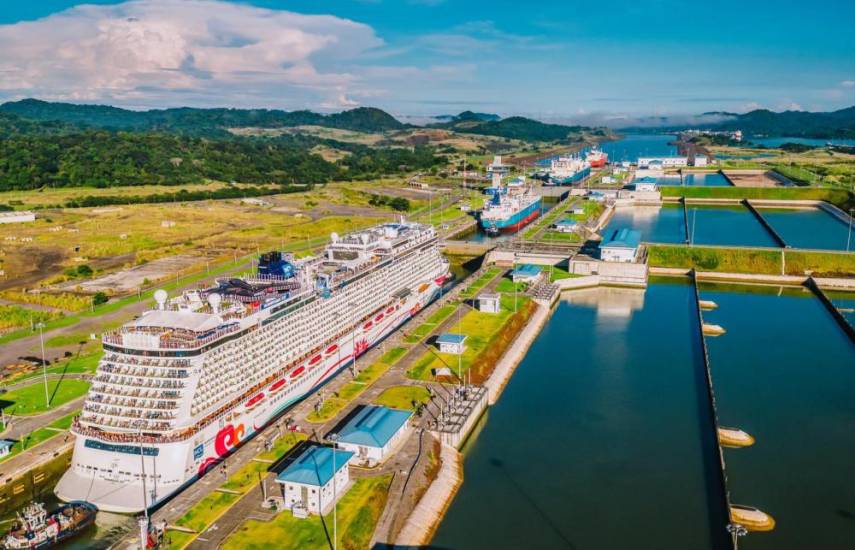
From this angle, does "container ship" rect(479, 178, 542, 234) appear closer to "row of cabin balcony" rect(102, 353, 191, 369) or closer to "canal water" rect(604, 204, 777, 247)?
"canal water" rect(604, 204, 777, 247)

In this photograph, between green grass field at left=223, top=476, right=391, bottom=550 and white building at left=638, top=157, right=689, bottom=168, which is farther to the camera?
white building at left=638, top=157, right=689, bottom=168

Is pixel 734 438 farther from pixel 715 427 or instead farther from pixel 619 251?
pixel 619 251

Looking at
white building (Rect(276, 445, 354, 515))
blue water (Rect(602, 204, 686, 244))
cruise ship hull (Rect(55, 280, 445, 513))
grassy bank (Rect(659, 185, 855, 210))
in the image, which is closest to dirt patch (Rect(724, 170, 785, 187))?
grassy bank (Rect(659, 185, 855, 210))

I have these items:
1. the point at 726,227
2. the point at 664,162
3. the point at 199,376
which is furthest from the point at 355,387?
the point at 664,162

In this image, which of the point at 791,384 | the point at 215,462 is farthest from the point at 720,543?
the point at 215,462

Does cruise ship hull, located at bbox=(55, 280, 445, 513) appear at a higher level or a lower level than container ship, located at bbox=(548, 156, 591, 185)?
lower

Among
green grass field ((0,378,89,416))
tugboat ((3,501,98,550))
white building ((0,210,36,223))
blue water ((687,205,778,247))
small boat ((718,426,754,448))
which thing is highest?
white building ((0,210,36,223))

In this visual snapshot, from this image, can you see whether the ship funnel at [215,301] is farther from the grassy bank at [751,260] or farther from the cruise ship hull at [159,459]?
the grassy bank at [751,260]

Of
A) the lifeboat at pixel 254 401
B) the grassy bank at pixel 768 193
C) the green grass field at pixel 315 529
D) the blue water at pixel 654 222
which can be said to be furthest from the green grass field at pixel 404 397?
the grassy bank at pixel 768 193
